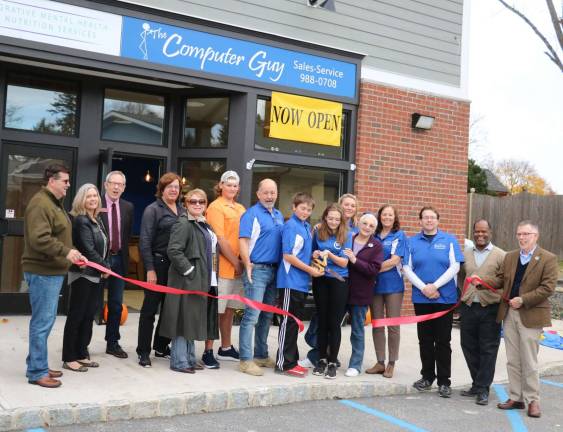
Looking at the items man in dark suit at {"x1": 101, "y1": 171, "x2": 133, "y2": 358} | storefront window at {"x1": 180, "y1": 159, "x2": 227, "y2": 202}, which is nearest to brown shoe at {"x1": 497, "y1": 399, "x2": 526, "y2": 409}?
man in dark suit at {"x1": 101, "y1": 171, "x2": 133, "y2": 358}

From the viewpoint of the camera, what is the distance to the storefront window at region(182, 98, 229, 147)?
30.7 feet

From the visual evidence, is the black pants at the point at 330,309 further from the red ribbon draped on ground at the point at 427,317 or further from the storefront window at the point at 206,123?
the storefront window at the point at 206,123

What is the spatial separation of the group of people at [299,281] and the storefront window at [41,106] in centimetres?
253

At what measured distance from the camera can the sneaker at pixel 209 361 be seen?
20.9 ft

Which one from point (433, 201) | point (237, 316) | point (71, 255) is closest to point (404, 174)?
point (433, 201)

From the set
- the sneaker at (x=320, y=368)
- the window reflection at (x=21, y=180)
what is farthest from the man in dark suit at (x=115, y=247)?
the window reflection at (x=21, y=180)

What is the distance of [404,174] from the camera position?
10383 millimetres

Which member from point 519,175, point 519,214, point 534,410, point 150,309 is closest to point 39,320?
point 150,309

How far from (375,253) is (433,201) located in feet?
15.3

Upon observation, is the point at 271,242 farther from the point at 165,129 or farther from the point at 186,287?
the point at 165,129

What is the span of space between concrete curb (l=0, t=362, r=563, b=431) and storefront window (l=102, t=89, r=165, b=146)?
465cm

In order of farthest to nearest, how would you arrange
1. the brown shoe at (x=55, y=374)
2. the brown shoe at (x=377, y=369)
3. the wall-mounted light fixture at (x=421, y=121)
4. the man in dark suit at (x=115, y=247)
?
1. the wall-mounted light fixture at (x=421, y=121)
2. the brown shoe at (x=377, y=369)
3. the man in dark suit at (x=115, y=247)
4. the brown shoe at (x=55, y=374)

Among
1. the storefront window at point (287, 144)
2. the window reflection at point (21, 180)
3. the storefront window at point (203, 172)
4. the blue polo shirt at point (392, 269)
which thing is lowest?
the blue polo shirt at point (392, 269)

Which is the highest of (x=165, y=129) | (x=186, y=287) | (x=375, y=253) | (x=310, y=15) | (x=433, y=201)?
(x=310, y=15)
